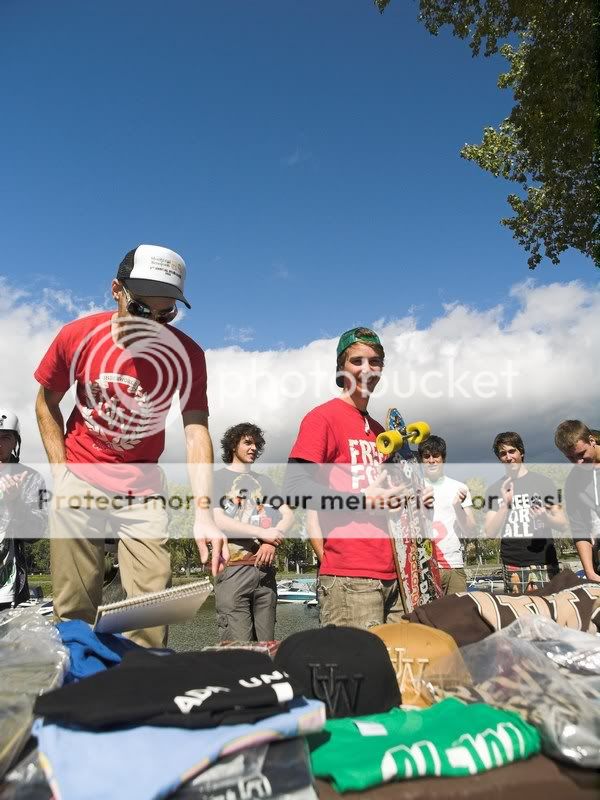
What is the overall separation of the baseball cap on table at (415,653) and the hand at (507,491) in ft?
13.5

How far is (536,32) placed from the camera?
876 cm

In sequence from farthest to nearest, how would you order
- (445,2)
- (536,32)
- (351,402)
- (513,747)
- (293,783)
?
(445,2)
(536,32)
(351,402)
(513,747)
(293,783)

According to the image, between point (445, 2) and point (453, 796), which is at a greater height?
point (445, 2)

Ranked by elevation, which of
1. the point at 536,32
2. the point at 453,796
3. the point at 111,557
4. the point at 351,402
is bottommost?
the point at 453,796

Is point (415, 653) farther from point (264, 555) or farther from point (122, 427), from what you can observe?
point (264, 555)

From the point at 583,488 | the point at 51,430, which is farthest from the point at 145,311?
the point at 583,488

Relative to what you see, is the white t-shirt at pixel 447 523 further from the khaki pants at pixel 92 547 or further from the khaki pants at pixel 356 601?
the khaki pants at pixel 92 547

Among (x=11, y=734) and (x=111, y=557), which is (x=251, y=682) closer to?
(x=11, y=734)

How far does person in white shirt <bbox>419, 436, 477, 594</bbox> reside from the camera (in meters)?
5.80

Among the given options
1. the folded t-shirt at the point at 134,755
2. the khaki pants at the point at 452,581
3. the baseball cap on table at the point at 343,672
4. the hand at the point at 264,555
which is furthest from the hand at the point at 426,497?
the folded t-shirt at the point at 134,755

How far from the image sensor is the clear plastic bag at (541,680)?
52.6 inches

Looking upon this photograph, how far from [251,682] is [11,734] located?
21.9 inches

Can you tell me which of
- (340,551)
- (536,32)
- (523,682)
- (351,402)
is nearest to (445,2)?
(536,32)

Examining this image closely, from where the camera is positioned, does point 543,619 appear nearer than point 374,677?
No
